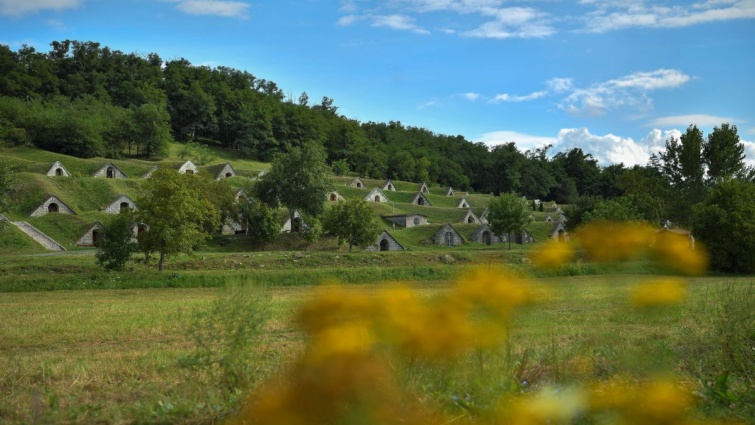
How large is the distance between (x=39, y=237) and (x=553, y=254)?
46.0 meters

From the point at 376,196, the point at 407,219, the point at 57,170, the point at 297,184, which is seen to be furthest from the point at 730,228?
the point at 57,170

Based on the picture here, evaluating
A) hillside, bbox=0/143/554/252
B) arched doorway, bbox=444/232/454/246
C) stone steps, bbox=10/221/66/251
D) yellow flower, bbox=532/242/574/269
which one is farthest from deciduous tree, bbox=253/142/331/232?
yellow flower, bbox=532/242/574/269

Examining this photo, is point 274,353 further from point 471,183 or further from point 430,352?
point 471,183

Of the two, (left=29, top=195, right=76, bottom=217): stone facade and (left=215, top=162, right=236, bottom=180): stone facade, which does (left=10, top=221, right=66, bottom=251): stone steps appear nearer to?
(left=29, top=195, right=76, bottom=217): stone facade

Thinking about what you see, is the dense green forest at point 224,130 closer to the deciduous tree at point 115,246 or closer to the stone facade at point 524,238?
the stone facade at point 524,238

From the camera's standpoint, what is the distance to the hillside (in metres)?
47.5

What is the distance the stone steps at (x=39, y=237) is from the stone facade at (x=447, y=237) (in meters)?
34.7

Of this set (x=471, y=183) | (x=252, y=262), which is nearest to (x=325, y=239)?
(x=252, y=262)

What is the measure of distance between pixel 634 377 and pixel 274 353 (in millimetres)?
4279

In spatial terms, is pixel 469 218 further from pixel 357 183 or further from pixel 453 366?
pixel 453 366

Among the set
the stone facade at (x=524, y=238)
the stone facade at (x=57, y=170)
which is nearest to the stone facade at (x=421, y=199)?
the stone facade at (x=524, y=238)

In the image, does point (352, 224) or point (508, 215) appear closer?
point (352, 224)

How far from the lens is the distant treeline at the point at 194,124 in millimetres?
87250

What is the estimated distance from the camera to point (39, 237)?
4359cm
